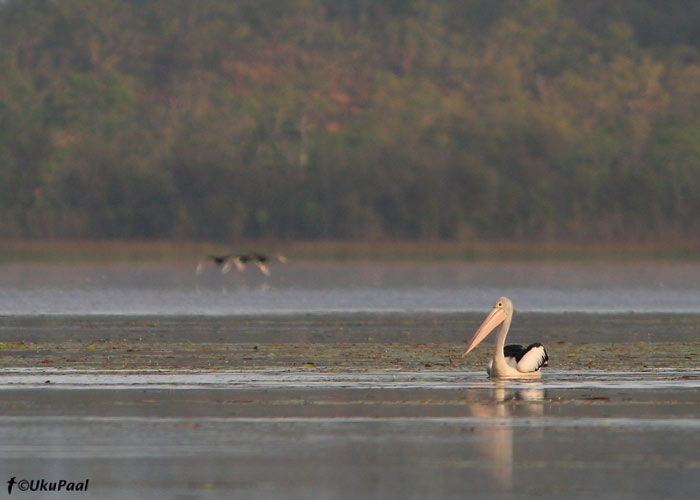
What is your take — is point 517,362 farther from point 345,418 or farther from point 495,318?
point 345,418

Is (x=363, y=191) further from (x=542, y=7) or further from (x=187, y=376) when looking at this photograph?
(x=187, y=376)

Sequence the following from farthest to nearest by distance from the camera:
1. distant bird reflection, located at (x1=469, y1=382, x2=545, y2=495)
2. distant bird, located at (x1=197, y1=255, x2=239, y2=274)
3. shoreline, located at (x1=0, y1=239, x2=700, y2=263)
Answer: shoreline, located at (x1=0, y1=239, x2=700, y2=263) → distant bird, located at (x1=197, y1=255, x2=239, y2=274) → distant bird reflection, located at (x1=469, y1=382, x2=545, y2=495)

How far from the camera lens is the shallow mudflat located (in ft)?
33.5

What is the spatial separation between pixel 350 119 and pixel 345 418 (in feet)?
375

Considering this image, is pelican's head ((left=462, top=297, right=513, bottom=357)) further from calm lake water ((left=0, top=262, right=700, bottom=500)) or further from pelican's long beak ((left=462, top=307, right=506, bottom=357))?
calm lake water ((left=0, top=262, right=700, bottom=500))

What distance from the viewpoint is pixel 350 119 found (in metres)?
127

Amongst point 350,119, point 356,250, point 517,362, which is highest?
point 350,119

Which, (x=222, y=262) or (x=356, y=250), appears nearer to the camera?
(x=222, y=262)

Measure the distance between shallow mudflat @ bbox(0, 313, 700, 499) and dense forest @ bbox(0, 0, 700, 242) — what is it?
75674 millimetres

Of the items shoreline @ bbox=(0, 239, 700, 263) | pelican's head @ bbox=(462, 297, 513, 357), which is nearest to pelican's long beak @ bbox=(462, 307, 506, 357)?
pelican's head @ bbox=(462, 297, 513, 357)

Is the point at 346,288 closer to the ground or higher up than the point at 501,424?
higher up

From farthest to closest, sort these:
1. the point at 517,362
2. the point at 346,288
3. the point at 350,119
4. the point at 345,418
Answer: the point at 350,119
the point at 346,288
the point at 517,362
the point at 345,418

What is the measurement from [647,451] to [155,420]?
12.1ft

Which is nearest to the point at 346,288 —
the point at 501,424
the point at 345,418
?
the point at 345,418
